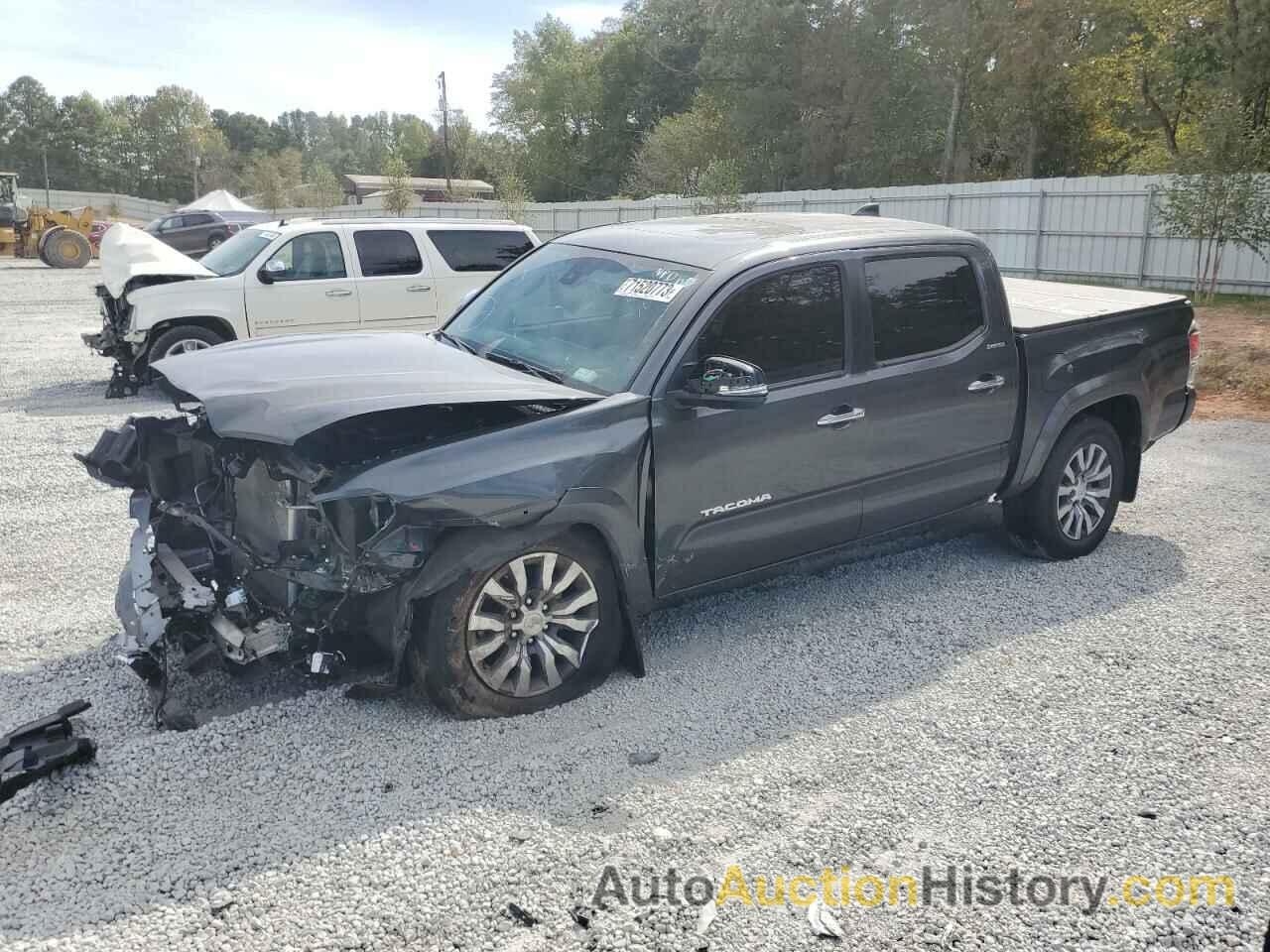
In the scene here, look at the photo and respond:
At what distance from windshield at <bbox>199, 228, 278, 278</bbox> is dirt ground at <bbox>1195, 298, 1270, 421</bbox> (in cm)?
1001

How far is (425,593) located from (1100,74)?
134 ft

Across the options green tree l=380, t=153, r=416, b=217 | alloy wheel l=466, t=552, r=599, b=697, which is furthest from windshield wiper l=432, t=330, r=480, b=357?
green tree l=380, t=153, r=416, b=217

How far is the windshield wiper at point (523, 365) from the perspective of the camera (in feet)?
15.2

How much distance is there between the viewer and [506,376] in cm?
450

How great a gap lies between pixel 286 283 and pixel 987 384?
26.4ft

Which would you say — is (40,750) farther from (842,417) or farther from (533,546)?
(842,417)

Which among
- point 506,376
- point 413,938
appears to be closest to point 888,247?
point 506,376

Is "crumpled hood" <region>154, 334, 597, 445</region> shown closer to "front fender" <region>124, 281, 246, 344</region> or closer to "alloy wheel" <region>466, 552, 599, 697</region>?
"alloy wheel" <region>466, 552, 599, 697</region>

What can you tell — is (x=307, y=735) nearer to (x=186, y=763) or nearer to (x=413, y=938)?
(x=186, y=763)

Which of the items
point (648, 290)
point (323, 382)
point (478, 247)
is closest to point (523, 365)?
point (648, 290)

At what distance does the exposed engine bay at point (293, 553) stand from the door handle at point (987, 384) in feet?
7.81

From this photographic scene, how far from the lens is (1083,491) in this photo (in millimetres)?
6145

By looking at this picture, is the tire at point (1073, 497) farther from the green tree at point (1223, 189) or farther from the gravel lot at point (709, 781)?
the green tree at point (1223, 189)

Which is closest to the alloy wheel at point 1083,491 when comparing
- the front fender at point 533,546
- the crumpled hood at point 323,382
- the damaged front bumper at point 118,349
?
the front fender at point 533,546
